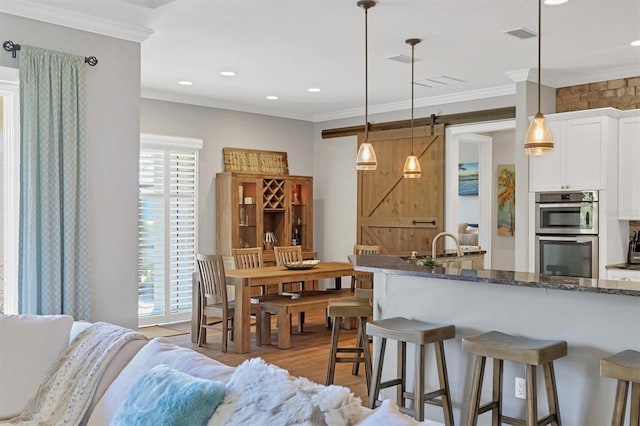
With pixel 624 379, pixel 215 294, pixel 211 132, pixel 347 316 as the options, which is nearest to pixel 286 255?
pixel 215 294

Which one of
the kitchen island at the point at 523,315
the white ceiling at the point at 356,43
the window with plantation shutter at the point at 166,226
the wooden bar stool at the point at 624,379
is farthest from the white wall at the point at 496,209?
the wooden bar stool at the point at 624,379

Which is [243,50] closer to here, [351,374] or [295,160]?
[351,374]

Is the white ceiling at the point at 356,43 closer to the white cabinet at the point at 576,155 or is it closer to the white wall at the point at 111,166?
the white wall at the point at 111,166

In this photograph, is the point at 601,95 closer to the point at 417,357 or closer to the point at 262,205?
the point at 417,357

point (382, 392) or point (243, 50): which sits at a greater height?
point (243, 50)

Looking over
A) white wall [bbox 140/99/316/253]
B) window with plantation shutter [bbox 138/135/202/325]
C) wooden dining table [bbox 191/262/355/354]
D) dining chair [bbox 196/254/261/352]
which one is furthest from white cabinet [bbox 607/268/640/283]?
window with plantation shutter [bbox 138/135/202/325]

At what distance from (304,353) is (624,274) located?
3016 mm

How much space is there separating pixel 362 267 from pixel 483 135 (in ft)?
16.4

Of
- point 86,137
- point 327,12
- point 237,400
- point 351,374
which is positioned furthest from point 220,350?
point 237,400

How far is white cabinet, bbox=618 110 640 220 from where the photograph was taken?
217 inches

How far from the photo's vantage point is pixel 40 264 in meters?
3.97

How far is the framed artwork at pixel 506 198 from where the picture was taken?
27.9 ft

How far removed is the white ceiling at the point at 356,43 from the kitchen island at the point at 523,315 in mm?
1846

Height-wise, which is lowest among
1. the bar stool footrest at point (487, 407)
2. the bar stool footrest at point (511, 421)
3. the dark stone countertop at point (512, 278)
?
the bar stool footrest at point (511, 421)
